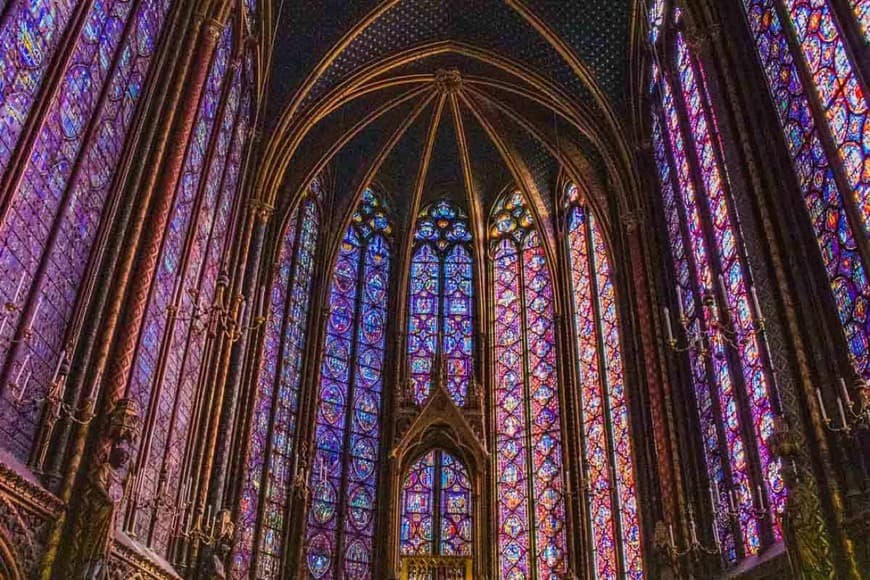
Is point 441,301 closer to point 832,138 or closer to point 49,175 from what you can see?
point 832,138

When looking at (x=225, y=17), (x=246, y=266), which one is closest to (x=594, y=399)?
(x=246, y=266)

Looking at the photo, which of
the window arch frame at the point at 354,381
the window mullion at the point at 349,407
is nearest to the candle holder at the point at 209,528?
the window arch frame at the point at 354,381

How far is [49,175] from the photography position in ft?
34.6

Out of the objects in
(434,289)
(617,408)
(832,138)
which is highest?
(434,289)

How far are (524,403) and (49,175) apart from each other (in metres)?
15.4

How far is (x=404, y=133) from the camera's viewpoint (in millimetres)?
25078

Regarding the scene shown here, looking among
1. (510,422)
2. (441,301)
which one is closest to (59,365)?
(510,422)

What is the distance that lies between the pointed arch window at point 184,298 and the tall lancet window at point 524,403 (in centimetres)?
909

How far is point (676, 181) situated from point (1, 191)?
13.3 m

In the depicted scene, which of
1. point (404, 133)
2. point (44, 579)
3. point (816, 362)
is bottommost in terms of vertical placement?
point (44, 579)

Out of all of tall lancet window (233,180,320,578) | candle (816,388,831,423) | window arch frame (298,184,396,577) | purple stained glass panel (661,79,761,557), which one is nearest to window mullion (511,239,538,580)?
window arch frame (298,184,396,577)

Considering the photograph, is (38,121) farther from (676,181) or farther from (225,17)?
(676,181)

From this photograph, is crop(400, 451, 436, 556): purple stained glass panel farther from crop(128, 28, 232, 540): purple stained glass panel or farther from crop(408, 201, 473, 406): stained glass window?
crop(128, 28, 232, 540): purple stained glass panel

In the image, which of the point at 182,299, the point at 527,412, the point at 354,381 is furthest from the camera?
the point at 354,381
